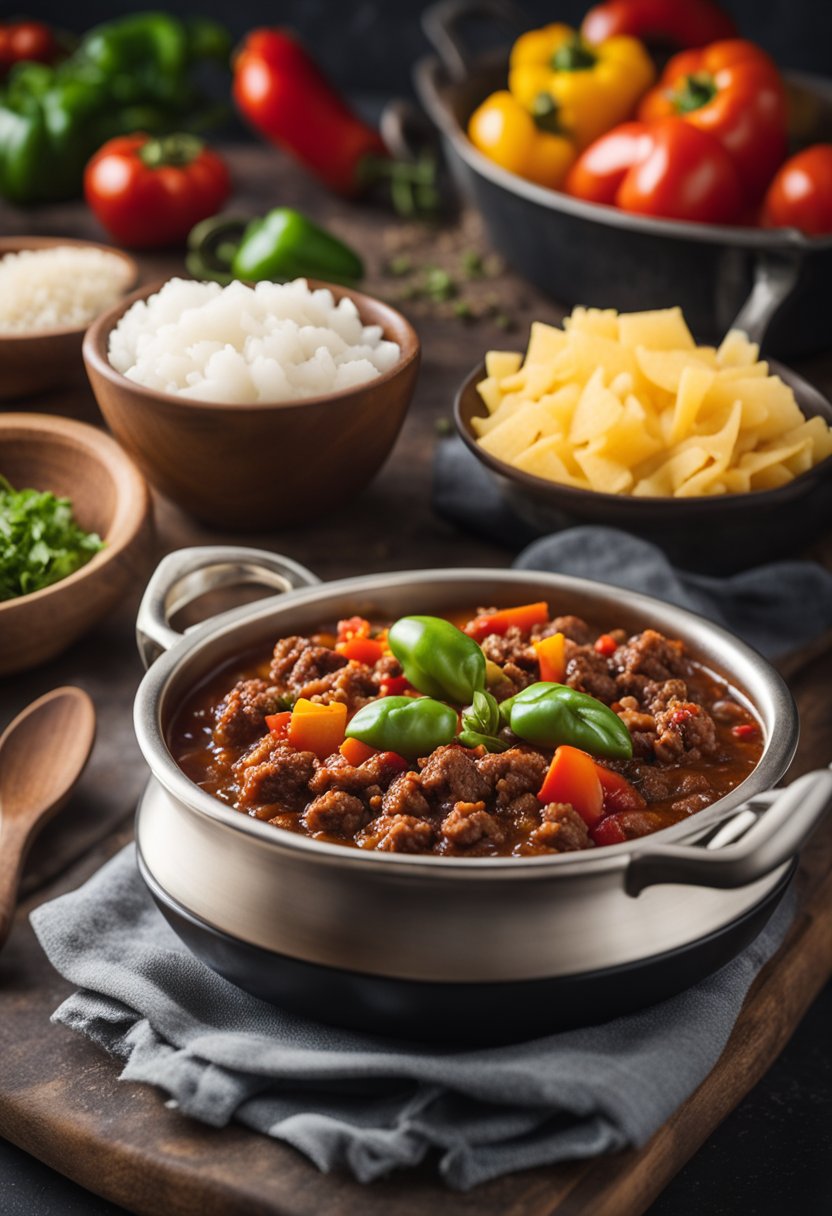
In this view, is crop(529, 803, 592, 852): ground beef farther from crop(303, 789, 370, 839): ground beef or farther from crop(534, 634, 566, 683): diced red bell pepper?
crop(534, 634, 566, 683): diced red bell pepper

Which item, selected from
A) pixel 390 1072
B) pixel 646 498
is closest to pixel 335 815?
pixel 390 1072

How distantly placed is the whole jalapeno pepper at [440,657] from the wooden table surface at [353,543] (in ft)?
2.23

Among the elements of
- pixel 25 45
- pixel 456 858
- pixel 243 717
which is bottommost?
pixel 25 45

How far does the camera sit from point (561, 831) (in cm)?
192

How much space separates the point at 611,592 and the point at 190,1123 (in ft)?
3.63

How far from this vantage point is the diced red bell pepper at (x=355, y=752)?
2.09 metres

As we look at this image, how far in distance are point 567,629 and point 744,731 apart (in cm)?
36

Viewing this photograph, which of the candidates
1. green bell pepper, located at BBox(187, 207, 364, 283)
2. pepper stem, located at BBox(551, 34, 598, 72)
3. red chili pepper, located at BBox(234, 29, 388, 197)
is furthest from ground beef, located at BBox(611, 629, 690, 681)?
red chili pepper, located at BBox(234, 29, 388, 197)

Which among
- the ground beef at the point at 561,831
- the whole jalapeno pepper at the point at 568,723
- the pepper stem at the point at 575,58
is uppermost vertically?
the pepper stem at the point at 575,58

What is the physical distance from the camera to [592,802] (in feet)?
6.52

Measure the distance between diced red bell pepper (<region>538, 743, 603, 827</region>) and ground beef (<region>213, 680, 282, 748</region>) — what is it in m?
0.48

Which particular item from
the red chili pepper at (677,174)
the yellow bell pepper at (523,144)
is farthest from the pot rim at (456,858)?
the yellow bell pepper at (523,144)

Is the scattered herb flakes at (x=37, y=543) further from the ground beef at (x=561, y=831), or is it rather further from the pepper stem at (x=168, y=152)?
the pepper stem at (x=168, y=152)

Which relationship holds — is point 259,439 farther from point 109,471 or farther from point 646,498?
point 646,498
